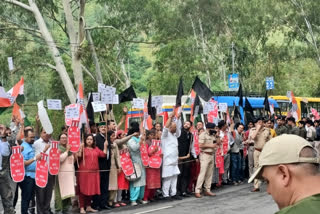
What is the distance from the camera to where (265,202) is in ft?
38.2

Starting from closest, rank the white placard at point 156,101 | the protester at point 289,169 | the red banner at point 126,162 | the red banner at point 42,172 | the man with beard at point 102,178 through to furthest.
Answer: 1. the protester at point 289,169
2. the red banner at point 42,172
3. the man with beard at point 102,178
4. the red banner at point 126,162
5. the white placard at point 156,101

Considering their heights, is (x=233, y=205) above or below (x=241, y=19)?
below

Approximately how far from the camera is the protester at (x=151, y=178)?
12.0m

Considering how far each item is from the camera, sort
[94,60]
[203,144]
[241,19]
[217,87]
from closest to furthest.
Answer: [203,144] < [94,60] < [241,19] < [217,87]

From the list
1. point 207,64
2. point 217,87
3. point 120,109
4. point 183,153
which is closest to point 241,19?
point 207,64

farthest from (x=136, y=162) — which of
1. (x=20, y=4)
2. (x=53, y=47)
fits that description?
(x=20, y=4)

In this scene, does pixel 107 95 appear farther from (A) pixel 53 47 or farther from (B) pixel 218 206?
(A) pixel 53 47

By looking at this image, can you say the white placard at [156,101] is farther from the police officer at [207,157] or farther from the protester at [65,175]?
the protester at [65,175]

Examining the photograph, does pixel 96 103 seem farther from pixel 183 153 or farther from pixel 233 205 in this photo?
pixel 233 205

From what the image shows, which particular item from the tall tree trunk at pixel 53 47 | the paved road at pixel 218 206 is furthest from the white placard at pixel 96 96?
the tall tree trunk at pixel 53 47

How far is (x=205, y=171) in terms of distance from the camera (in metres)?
12.9

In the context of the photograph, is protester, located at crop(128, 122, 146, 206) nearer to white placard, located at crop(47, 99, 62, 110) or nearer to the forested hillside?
white placard, located at crop(47, 99, 62, 110)

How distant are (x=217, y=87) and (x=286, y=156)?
53.7 meters

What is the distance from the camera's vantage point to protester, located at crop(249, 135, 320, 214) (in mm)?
2242
